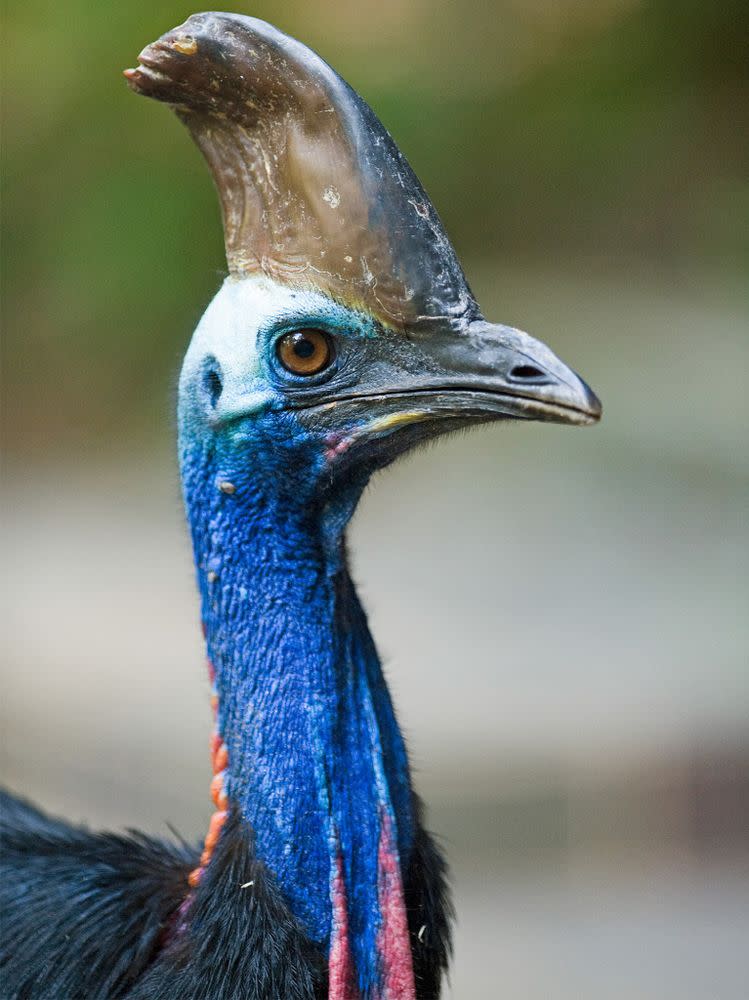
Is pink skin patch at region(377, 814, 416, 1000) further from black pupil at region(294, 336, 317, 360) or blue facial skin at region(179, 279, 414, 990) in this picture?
black pupil at region(294, 336, 317, 360)

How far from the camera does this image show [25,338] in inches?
246

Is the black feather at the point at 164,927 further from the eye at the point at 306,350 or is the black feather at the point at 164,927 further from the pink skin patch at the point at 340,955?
the eye at the point at 306,350

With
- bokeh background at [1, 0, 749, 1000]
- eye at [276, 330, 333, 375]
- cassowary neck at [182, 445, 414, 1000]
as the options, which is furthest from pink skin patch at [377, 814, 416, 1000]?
bokeh background at [1, 0, 749, 1000]

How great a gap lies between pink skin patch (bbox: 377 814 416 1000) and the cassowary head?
1.56 ft

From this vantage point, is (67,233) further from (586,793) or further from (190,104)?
(190,104)

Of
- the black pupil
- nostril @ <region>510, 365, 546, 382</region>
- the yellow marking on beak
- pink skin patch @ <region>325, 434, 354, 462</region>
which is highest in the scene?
the black pupil

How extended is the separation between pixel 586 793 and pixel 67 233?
9.25 ft

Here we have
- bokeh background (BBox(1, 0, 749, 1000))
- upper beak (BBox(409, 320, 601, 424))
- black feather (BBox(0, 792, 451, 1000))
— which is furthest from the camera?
bokeh background (BBox(1, 0, 749, 1000))

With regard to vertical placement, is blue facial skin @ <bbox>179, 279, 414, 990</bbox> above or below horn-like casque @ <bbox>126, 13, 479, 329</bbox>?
below

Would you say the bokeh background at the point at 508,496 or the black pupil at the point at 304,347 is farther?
the bokeh background at the point at 508,496

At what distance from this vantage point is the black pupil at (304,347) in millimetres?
1732

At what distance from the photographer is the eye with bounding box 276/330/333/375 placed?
5.68 ft

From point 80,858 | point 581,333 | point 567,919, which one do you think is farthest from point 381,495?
point 80,858

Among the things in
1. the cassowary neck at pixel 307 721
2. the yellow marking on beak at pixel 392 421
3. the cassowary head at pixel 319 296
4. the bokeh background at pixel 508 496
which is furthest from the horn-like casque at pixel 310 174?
the bokeh background at pixel 508 496
